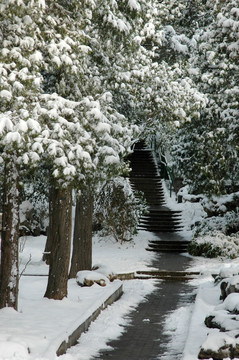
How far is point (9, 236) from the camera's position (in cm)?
891

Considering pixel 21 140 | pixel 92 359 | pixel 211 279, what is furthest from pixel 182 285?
pixel 21 140

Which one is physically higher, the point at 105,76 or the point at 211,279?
the point at 105,76

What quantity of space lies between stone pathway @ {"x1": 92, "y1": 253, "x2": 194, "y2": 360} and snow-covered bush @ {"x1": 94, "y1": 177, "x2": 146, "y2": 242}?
3.88 meters

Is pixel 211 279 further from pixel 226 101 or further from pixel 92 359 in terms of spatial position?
pixel 92 359

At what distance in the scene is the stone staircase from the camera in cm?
2058

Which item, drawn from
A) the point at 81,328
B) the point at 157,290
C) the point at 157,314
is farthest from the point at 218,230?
the point at 81,328

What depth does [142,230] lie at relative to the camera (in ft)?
73.0

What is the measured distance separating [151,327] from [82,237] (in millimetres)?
4144

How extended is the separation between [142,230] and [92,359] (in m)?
14.3

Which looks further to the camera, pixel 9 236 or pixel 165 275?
pixel 165 275

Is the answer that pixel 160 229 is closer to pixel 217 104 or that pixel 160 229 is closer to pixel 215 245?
pixel 215 245

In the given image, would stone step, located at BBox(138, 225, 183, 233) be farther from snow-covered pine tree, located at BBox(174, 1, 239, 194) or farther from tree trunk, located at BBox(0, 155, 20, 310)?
tree trunk, located at BBox(0, 155, 20, 310)

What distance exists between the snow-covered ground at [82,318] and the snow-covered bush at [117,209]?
3680 mm

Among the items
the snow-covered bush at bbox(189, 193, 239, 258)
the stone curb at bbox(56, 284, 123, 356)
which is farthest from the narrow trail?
the snow-covered bush at bbox(189, 193, 239, 258)
